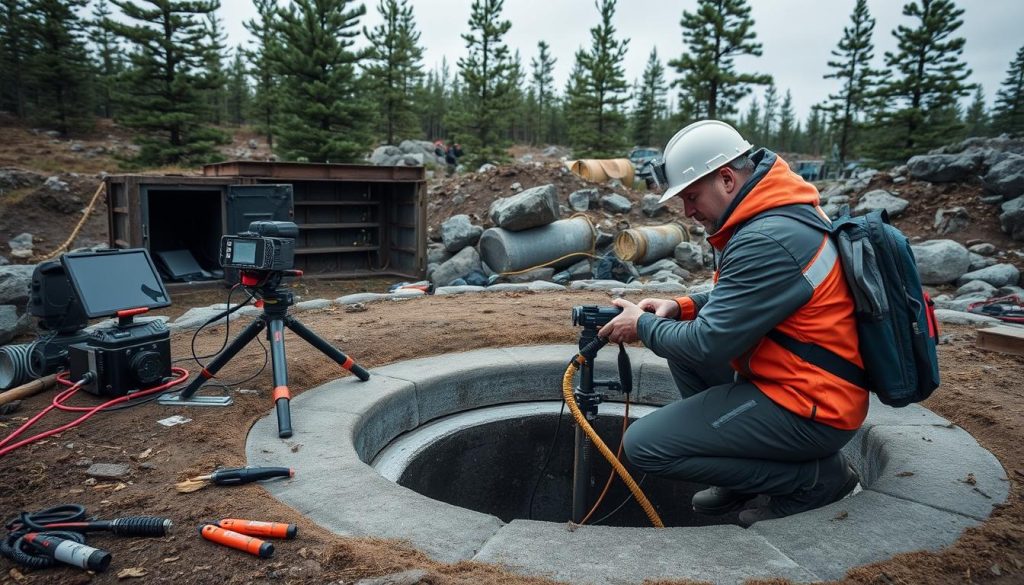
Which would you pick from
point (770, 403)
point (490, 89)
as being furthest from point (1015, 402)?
point (490, 89)

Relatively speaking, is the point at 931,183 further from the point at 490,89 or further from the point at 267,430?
the point at 490,89

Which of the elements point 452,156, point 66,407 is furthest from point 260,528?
point 452,156

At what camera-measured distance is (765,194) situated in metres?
2.47

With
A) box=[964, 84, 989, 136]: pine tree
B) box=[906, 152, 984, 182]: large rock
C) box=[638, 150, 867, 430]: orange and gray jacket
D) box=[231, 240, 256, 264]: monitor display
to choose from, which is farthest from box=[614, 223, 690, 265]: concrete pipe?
box=[964, 84, 989, 136]: pine tree

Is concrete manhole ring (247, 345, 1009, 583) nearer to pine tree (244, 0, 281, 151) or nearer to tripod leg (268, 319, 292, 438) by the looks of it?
tripod leg (268, 319, 292, 438)

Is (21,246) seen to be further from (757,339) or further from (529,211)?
(757,339)

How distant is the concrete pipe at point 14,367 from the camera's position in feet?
12.3

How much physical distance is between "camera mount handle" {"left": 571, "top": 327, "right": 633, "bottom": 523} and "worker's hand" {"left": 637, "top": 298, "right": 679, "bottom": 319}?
23 centimetres

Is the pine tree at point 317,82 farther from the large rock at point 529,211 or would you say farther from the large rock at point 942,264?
the large rock at point 942,264

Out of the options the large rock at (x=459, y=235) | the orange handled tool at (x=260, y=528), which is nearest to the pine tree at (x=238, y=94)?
the large rock at (x=459, y=235)

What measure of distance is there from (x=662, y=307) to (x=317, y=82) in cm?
2227

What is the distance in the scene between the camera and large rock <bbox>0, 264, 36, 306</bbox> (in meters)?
7.40

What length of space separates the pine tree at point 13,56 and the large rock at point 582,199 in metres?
31.7

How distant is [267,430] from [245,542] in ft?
4.00
